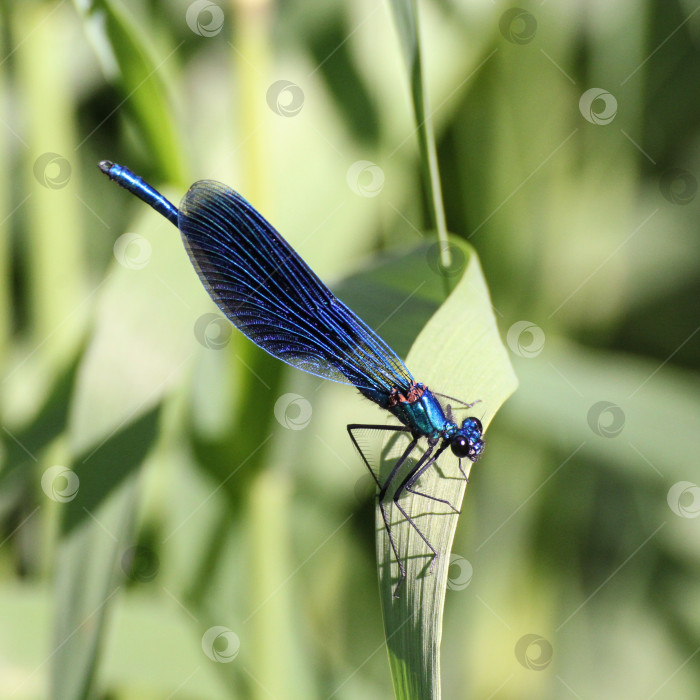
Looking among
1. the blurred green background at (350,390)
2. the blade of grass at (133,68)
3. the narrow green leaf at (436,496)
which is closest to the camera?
the narrow green leaf at (436,496)

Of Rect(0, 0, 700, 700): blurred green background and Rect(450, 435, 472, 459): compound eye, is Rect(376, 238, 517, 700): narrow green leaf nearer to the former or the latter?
Rect(450, 435, 472, 459): compound eye

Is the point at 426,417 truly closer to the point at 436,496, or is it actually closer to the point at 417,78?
the point at 436,496

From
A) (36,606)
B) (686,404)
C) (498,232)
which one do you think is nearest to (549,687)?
(686,404)

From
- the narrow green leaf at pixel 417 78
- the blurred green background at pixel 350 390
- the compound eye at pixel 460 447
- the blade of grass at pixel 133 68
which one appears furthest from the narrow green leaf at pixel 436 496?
the blade of grass at pixel 133 68

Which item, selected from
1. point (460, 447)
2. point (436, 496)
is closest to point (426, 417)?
point (460, 447)

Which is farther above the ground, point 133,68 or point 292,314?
point 133,68

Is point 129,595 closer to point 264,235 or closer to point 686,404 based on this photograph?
point 264,235

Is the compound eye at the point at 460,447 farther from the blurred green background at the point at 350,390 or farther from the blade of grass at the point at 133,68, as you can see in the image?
the blade of grass at the point at 133,68
